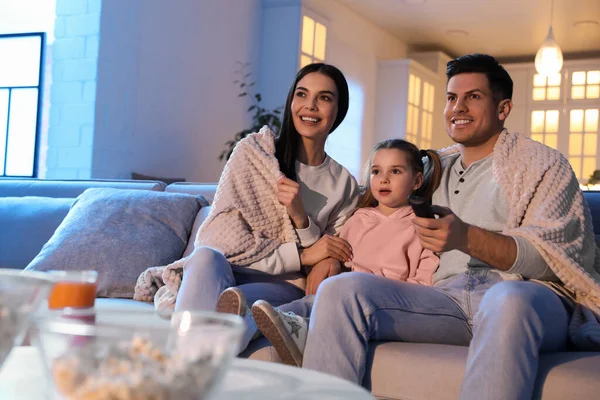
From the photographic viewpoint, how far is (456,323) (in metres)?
1.74

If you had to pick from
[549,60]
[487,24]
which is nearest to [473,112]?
[549,60]

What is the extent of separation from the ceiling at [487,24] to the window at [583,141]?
81cm

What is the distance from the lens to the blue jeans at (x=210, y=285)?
5.77ft

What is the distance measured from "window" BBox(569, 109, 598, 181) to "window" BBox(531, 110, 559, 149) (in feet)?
0.64

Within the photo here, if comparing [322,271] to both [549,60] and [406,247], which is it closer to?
[406,247]

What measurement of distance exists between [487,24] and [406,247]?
6.41 meters

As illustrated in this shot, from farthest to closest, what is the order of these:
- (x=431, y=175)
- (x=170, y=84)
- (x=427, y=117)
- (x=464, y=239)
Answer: (x=427, y=117) → (x=170, y=84) → (x=431, y=175) → (x=464, y=239)

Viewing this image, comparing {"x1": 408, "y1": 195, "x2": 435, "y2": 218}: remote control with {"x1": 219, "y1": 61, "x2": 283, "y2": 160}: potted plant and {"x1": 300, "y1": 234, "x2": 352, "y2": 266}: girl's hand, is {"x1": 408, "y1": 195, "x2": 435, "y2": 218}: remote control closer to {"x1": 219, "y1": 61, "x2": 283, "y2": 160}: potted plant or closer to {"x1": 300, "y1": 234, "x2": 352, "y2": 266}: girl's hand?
{"x1": 300, "y1": 234, "x2": 352, "y2": 266}: girl's hand

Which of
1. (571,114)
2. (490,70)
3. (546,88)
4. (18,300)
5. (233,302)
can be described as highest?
(546,88)

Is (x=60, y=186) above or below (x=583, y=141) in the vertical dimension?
below

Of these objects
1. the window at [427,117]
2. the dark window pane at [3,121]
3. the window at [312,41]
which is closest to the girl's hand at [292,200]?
the dark window pane at [3,121]

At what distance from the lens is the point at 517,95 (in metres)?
9.15

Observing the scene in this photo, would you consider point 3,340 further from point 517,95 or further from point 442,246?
point 517,95

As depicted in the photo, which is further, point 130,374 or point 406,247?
point 406,247
